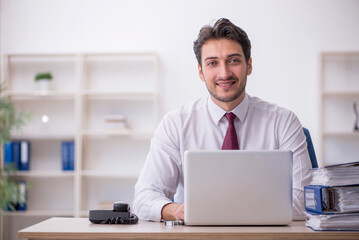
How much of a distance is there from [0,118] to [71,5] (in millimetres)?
1349

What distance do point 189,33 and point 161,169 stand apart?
9.57 ft

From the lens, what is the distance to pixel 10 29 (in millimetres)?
4973

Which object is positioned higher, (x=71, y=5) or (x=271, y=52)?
(x=71, y=5)

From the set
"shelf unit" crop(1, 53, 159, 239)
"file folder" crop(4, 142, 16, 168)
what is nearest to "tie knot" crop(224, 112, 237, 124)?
"shelf unit" crop(1, 53, 159, 239)

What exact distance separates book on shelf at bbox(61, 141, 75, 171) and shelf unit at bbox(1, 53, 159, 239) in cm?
10

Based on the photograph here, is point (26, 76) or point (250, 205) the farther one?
point (26, 76)

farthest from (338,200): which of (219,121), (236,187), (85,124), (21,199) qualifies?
(21,199)

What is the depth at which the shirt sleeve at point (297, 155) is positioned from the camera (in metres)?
1.78

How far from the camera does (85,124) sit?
15.9ft

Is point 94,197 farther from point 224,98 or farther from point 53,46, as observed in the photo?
point 224,98

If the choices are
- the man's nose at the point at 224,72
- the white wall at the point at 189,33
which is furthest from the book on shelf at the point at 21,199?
the man's nose at the point at 224,72

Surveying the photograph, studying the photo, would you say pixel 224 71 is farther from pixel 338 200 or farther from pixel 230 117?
pixel 338 200

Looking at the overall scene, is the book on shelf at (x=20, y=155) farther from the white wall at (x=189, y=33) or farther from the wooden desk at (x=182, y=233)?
the wooden desk at (x=182, y=233)

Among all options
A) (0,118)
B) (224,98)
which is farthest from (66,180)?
(224,98)
